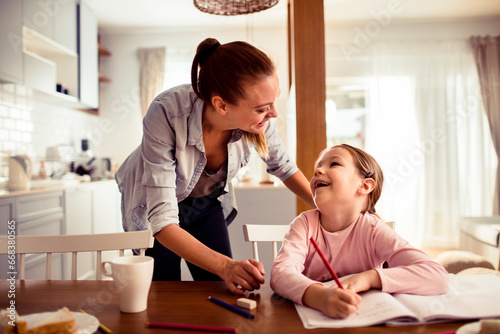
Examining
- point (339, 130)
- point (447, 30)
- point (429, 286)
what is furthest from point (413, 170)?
point (429, 286)

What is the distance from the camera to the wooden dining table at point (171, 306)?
621mm

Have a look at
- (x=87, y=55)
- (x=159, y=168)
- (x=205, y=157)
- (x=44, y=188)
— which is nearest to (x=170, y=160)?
(x=159, y=168)

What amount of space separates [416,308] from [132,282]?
48 cm

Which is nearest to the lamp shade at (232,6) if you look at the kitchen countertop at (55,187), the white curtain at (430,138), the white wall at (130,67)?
the kitchen countertop at (55,187)

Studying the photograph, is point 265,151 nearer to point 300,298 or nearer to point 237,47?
point 237,47

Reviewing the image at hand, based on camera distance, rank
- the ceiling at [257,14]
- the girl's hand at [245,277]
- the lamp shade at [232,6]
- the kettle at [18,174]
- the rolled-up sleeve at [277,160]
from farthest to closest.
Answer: the ceiling at [257,14] < the kettle at [18,174] < the lamp shade at [232,6] < the rolled-up sleeve at [277,160] < the girl's hand at [245,277]

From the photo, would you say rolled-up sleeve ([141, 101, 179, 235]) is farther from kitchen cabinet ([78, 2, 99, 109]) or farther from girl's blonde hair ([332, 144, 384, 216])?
kitchen cabinet ([78, 2, 99, 109])

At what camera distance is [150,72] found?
493cm

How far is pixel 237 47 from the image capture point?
3.55 feet

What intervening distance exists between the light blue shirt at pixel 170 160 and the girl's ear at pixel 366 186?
0.39 m

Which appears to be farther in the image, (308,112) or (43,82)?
(43,82)

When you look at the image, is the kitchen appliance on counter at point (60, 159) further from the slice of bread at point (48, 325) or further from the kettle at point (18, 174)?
the slice of bread at point (48, 325)

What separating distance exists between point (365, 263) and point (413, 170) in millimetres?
4308

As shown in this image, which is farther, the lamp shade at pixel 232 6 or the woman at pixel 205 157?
the lamp shade at pixel 232 6
